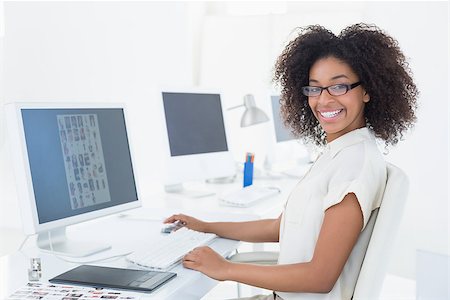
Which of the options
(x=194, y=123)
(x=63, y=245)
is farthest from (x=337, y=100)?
(x=194, y=123)

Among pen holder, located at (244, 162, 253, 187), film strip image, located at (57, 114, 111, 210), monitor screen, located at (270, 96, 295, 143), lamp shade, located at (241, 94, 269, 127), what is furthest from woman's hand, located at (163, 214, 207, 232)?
monitor screen, located at (270, 96, 295, 143)

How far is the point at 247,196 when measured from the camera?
96.3 inches

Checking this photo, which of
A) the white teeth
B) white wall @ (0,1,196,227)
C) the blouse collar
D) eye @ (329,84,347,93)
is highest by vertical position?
white wall @ (0,1,196,227)

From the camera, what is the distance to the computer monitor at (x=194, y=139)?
2449 millimetres

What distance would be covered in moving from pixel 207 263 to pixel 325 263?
300 mm

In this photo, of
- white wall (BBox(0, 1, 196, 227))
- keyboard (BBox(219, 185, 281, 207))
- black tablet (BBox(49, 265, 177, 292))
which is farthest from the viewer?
keyboard (BBox(219, 185, 281, 207))

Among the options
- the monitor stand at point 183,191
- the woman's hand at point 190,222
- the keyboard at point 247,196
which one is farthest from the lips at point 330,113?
the monitor stand at point 183,191

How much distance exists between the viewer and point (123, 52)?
2.70 m

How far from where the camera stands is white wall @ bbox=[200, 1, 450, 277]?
3.50 m

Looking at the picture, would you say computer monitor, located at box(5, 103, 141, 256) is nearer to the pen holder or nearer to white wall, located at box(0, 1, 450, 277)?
white wall, located at box(0, 1, 450, 277)

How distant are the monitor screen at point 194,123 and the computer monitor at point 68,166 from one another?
0.62 meters

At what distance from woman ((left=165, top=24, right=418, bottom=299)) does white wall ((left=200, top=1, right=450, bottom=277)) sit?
1.65 metres

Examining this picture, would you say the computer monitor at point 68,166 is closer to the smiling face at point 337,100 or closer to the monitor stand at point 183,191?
the smiling face at point 337,100

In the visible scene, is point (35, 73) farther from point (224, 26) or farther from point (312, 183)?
point (224, 26)
